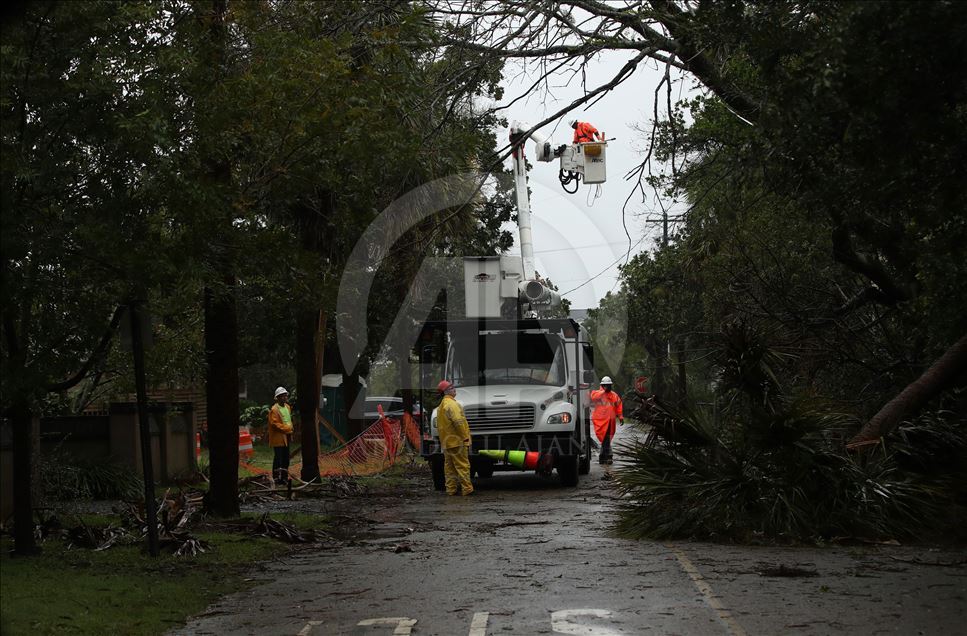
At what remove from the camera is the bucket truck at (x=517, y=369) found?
21.6 meters

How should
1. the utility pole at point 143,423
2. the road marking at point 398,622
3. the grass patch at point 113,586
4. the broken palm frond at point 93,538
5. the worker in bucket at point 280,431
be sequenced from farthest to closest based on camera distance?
1. the worker in bucket at point 280,431
2. the broken palm frond at point 93,538
3. the utility pole at point 143,423
4. the grass patch at point 113,586
5. the road marking at point 398,622

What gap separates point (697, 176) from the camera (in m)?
18.1

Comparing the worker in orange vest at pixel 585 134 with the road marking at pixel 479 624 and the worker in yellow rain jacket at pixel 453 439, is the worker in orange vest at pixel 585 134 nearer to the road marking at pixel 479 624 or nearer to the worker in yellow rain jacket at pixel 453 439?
the worker in yellow rain jacket at pixel 453 439

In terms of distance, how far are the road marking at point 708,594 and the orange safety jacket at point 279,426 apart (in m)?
11.6

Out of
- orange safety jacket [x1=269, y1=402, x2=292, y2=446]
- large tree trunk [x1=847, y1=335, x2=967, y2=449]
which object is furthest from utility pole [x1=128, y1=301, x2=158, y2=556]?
orange safety jacket [x1=269, y1=402, x2=292, y2=446]

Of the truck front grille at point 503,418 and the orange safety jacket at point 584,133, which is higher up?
the orange safety jacket at point 584,133

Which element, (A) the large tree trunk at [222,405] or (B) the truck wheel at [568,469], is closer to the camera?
(A) the large tree trunk at [222,405]

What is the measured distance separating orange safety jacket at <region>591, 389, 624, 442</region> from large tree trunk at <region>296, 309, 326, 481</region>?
613cm

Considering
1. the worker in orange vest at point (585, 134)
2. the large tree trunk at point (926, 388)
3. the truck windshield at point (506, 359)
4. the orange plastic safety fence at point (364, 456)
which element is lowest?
the orange plastic safety fence at point (364, 456)

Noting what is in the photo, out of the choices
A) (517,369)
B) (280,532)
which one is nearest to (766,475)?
(280,532)

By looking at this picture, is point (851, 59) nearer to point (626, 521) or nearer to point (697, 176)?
point (626, 521)

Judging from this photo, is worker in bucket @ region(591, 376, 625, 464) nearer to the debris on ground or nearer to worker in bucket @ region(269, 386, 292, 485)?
worker in bucket @ region(269, 386, 292, 485)

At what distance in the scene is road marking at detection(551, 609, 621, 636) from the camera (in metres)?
→ 8.45

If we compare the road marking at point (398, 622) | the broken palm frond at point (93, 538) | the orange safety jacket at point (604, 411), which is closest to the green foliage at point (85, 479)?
the broken palm frond at point (93, 538)
